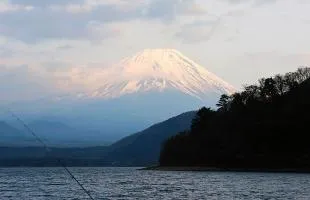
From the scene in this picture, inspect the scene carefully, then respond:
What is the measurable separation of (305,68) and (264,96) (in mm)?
12423

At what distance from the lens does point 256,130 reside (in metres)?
159

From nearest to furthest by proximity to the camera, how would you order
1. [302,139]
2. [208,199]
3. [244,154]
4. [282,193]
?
[208,199]
[282,193]
[302,139]
[244,154]

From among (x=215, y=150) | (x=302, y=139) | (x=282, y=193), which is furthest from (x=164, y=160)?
(x=282, y=193)

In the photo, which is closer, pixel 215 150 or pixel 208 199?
pixel 208 199

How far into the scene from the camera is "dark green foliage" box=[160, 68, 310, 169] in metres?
154

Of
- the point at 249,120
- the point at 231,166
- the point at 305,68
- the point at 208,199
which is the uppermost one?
the point at 305,68

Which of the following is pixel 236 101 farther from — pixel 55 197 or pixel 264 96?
pixel 55 197

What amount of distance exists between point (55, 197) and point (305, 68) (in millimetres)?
113736

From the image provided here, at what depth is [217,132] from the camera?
A: 173375mm

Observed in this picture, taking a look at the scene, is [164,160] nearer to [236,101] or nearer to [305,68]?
[236,101]

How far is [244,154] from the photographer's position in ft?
541

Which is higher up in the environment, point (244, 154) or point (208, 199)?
point (244, 154)

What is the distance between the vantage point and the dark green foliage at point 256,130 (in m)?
154

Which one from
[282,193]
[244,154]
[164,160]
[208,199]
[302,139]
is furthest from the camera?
[164,160]
